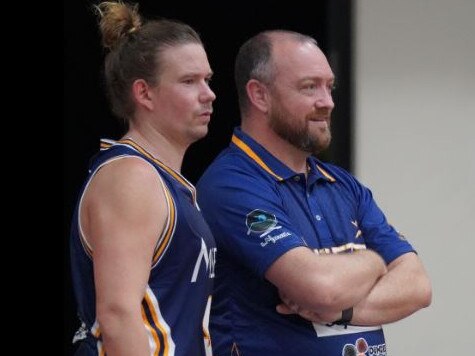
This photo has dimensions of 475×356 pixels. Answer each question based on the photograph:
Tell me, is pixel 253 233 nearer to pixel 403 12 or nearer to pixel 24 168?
pixel 24 168

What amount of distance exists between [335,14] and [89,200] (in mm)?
2088

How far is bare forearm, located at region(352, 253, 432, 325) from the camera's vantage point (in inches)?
102

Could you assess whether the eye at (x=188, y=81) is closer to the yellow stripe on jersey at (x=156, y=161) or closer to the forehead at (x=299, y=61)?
the yellow stripe on jersey at (x=156, y=161)

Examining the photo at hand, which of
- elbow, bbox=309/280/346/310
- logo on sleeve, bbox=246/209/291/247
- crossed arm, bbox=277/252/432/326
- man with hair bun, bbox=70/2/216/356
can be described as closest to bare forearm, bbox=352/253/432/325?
crossed arm, bbox=277/252/432/326

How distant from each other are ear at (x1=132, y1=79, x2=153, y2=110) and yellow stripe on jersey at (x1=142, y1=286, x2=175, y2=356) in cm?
45

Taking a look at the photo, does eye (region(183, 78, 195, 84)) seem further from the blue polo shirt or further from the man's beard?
the man's beard

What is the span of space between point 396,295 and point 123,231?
0.93m

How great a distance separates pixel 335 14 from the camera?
3.90 m

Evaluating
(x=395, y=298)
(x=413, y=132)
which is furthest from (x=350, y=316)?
(x=413, y=132)

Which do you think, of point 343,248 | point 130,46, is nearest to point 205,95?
point 130,46

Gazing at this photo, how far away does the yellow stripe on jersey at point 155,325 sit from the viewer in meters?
2.08

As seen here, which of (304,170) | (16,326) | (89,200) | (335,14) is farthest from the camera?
(335,14)

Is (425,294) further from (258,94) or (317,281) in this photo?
(258,94)

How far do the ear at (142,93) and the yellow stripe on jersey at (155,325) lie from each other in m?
0.45
